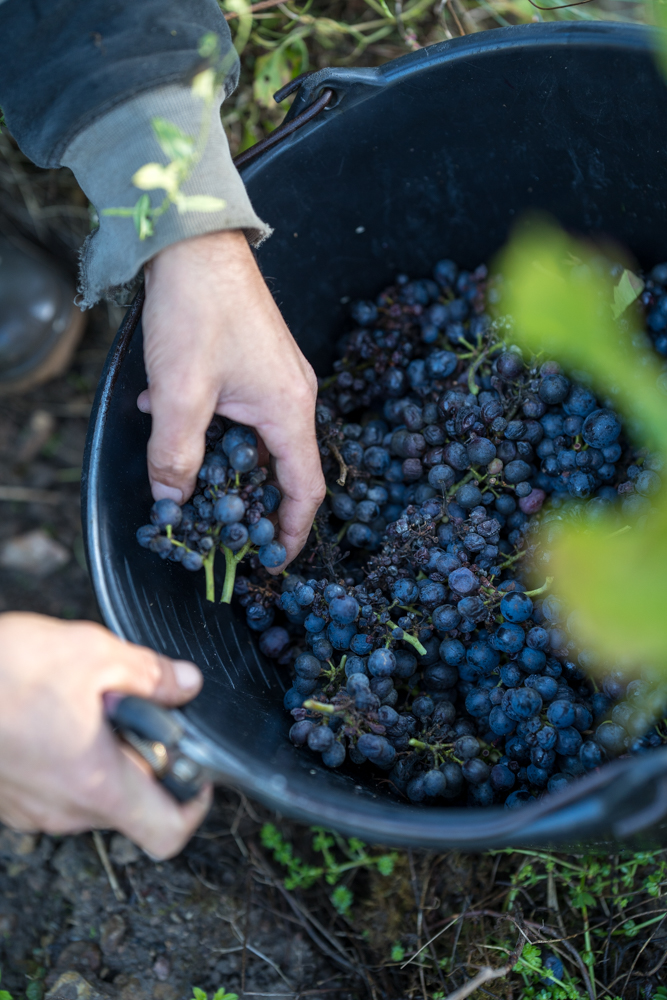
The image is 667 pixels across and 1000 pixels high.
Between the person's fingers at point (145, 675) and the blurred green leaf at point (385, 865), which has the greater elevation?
the person's fingers at point (145, 675)

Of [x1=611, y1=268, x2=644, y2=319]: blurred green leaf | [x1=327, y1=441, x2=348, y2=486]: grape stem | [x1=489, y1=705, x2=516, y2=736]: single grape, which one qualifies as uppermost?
[x1=611, y1=268, x2=644, y2=319]: blurred green leaf

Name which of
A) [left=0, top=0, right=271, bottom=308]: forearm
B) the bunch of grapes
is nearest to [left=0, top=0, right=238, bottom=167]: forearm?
[left=0, top=0, right=271, bottom=308]: forearm

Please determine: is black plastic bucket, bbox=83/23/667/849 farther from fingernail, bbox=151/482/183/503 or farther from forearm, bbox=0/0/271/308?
forearm, bbox=0/0/271/308

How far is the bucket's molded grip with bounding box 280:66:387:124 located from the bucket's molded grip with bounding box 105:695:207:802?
3.89ft

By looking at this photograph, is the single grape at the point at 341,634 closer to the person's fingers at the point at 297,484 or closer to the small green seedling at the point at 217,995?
the person's fingers at the point at 297,484

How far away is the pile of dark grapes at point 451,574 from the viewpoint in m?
1.32

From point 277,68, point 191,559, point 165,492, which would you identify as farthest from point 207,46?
point 277,68

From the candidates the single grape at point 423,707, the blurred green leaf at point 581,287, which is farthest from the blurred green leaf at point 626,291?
the single grape at point 423,707

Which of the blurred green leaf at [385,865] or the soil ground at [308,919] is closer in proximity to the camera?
the soil ground at [308,919]

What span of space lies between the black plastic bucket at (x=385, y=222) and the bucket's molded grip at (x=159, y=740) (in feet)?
0.10

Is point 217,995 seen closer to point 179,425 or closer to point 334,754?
point 334,754

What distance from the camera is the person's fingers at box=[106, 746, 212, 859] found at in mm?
983

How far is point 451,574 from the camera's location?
4.61 feet

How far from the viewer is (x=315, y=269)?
1.84 m
